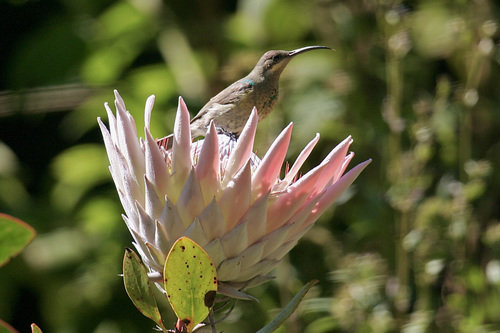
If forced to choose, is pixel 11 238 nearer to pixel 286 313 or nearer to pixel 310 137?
pixel 286 313

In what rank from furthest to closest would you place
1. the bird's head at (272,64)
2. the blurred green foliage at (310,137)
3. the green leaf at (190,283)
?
the blurred green foliage at (310,137) < the bird's head at (272,64) < the green leaf at (190,283)

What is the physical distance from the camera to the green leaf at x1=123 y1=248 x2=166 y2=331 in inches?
26.2

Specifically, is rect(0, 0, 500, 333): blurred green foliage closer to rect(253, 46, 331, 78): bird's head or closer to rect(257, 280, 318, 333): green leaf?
rect(253, 46, 331, 78): bird's head

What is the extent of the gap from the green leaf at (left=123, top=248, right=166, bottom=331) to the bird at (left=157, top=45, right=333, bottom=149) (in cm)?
69

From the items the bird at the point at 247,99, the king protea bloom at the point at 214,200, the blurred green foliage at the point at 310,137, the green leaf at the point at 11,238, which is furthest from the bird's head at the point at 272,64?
the green leaf at the point at 11,238

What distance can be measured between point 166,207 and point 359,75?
2.07m

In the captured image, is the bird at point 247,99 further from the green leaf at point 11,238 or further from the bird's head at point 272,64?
the green leaf at point 11,238

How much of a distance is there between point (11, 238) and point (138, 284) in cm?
14

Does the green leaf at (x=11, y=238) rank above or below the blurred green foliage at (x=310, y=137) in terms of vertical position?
above

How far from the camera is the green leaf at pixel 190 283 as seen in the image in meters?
0.63

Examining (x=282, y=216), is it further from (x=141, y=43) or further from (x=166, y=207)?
(x=141, y=43)

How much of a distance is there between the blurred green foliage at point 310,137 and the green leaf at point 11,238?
3.63ft

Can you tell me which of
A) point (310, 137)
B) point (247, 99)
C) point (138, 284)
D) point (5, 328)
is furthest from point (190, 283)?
point (310, 137)

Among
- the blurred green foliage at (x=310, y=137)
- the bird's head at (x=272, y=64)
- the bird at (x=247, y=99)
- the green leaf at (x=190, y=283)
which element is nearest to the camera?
the green leaf at (x=190, y=283)
